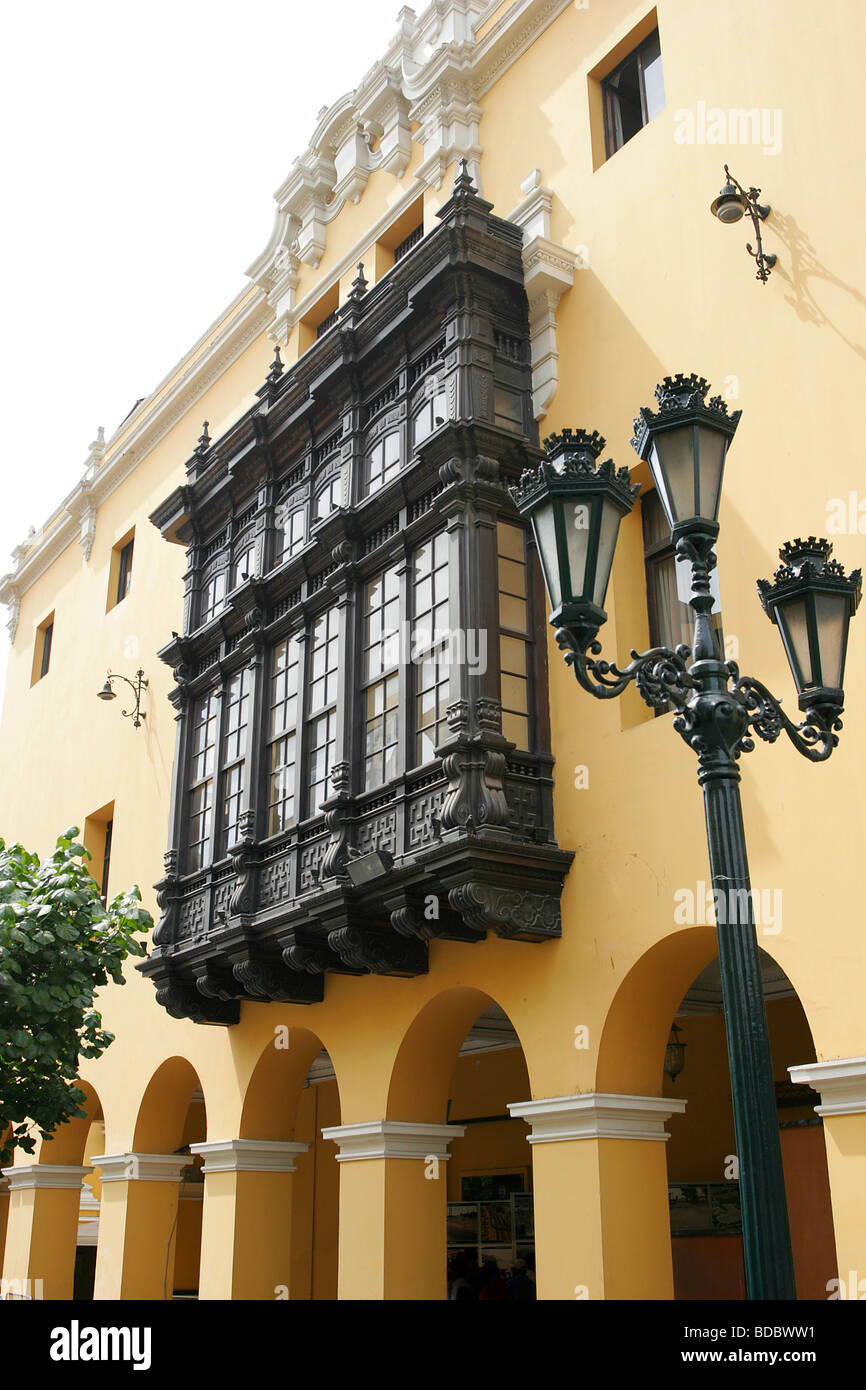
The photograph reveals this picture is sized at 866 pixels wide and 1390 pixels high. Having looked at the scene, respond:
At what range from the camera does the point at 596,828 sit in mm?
10516

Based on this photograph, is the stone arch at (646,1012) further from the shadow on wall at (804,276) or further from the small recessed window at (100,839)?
the small recessed window at (100,839)

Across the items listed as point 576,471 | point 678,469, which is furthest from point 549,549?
point 678,469

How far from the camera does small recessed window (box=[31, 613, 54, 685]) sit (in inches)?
970

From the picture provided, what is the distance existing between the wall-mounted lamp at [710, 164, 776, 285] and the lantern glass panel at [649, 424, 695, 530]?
5205mm

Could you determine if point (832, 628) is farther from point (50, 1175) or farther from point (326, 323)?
point (50, 1175)

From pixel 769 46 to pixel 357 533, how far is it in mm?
5423

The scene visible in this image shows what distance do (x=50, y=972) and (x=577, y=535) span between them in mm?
8566

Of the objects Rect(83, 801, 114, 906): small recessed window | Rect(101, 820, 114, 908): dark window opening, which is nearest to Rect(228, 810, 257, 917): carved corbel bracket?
Rect(101, 820, 114, 908): dark window opening

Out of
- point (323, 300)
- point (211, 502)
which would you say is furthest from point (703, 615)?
point (323, 300)

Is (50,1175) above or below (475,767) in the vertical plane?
below

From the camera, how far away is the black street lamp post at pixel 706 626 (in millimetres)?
4988

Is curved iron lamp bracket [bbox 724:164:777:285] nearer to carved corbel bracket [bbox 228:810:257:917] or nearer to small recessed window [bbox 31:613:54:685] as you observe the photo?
carved corbel bracket [bbox 228:810:257:917]

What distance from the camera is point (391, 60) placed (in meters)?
16.3

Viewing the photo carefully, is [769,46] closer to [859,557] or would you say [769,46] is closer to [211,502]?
[859,557]
